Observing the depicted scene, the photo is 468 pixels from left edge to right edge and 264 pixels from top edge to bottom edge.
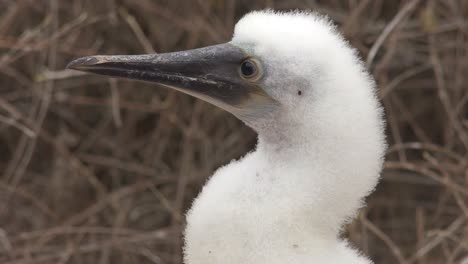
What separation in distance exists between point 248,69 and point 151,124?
254cm

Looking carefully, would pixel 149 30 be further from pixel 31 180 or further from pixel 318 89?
pixel 318 89

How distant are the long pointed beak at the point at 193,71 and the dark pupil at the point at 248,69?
2cm

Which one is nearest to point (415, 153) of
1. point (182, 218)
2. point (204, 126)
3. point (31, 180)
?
point (204, 126)

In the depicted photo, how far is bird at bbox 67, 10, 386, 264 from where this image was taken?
2143 millimetres

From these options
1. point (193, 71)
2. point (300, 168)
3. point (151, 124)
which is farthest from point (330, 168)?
point (151, 124)

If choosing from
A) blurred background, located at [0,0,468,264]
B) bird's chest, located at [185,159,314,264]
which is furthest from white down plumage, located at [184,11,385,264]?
blurred background, located at [0,0,468,264]

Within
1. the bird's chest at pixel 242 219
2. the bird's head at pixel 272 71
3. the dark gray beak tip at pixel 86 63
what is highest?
the dark gray beak tip at pixel 86 63

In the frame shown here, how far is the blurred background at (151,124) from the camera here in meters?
4.09

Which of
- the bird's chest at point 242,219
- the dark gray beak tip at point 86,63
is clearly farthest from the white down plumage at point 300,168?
the dark gray beak tip at point 86,63

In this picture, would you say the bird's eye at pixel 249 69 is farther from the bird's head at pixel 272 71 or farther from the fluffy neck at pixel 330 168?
the fluffy neck at pixel 330 168

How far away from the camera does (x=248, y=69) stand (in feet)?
7.50

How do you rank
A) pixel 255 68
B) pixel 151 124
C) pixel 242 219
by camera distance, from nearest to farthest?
pixel 242 219, pixel 255 68, pixel 151 124

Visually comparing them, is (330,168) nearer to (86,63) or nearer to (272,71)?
(272,71)

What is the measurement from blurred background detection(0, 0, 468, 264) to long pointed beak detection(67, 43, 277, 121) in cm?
154
